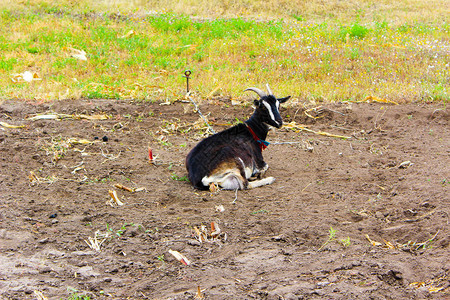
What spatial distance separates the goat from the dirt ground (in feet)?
0.80

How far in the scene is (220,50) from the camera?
49.5 feet

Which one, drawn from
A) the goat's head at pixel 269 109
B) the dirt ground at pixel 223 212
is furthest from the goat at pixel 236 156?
the dirt ground at pixel 223 212

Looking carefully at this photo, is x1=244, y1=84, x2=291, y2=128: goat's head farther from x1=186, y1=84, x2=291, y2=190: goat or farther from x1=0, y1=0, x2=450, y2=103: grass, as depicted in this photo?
x1=0, y1=0, x2=450, y2=103: grass

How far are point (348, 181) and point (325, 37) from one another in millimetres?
10368

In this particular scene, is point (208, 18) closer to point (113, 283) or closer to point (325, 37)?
point (325, 37)

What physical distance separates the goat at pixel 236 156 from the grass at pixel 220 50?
349 cm

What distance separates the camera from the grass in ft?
37.2

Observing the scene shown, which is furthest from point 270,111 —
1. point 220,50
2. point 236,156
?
point 220,50

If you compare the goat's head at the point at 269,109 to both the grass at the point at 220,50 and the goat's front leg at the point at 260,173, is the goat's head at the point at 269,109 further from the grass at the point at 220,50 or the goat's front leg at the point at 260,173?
the grass at the point at 220,50

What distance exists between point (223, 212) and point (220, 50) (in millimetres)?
10149

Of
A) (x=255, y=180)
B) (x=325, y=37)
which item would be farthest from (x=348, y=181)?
(x=325, y=37)

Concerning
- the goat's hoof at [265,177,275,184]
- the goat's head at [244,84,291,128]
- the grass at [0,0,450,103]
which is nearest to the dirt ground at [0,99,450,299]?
the goat's hoof at [265,177,275,184]

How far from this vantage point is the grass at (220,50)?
11.3 metres

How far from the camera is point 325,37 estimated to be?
16109 millimetres
